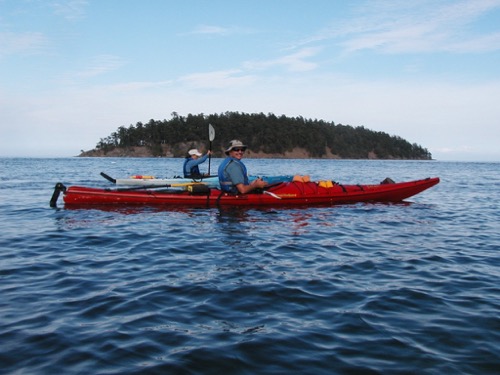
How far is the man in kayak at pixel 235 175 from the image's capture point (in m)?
10.7

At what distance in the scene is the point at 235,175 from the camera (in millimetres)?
11266

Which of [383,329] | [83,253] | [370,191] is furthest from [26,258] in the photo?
[370,191]

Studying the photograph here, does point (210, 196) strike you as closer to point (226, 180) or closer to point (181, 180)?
point (226, 180)

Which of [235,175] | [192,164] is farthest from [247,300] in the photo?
[192,164]

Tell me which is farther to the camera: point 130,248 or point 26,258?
point 130,248

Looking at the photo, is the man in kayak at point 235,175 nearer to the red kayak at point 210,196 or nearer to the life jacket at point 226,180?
the life jacket at point 226,180

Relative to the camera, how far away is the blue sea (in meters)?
3.40

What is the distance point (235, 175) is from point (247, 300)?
6.74m

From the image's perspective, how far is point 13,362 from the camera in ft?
10.7

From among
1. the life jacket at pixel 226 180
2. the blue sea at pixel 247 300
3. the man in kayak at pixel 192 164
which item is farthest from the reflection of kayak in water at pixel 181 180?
the blue sea at pixel 247 300

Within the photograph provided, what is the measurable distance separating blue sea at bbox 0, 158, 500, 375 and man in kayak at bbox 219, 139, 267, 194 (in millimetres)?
2124

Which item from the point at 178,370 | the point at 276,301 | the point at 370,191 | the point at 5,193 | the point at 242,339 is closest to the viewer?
the point at 178,370

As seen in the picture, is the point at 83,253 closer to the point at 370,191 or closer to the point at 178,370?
the point at 178,370

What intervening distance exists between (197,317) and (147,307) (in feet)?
2.01
